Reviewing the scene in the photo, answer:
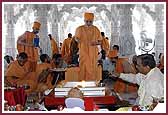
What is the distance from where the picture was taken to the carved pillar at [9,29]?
11.1ft

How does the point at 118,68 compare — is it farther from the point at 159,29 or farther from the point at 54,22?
the point at 54,22

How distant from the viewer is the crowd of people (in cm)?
339

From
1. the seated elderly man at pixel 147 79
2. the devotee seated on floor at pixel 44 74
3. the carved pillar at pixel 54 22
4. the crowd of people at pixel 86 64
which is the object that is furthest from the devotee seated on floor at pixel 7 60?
the seated elderly man at pixel 147 79

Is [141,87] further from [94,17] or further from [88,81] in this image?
[94,17]

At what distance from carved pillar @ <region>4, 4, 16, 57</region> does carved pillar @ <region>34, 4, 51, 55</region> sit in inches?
7.0

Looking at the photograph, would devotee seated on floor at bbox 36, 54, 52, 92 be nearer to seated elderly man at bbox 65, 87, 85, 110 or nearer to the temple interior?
the temple interior

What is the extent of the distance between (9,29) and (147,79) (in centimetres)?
104

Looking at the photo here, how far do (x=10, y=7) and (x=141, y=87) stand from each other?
109 cm

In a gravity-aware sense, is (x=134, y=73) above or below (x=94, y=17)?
below

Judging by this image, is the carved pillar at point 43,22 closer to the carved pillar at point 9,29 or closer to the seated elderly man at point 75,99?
the carved pillar at point 9,29

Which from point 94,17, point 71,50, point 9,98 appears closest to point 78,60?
point 71,50

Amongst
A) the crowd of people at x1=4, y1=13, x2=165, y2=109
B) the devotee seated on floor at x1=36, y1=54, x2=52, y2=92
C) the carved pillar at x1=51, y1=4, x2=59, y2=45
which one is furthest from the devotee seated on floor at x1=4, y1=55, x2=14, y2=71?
the carved pillar at x1=51, y1=4, x2=59, y2=45

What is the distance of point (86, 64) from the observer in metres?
3.43

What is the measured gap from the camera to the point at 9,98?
3396 millimetres
